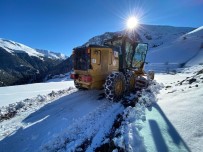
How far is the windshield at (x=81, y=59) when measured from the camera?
8227 millimetres

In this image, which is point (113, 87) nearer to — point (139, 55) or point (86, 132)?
point (86, 132)

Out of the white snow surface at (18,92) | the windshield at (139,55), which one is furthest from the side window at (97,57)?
the white snow surface at (18,92)

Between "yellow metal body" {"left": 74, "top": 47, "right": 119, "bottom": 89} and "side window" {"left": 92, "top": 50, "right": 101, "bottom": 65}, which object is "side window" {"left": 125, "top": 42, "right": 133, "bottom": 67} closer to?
"yellow metal body" {"left": 74, "top": 47, "right": 119, "bottom": 89}

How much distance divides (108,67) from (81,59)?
1.41 meters

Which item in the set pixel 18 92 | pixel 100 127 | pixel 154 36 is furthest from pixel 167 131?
pixel 154 36

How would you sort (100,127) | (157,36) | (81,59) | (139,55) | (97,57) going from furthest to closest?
(157,36) < (139,55) < (81,59) < (97,57) < (100,127)

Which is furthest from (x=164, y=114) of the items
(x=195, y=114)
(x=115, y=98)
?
(x=115, y=98)

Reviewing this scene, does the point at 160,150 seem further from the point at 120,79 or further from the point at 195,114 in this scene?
the point at 120,79

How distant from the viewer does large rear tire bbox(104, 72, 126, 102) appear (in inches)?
305

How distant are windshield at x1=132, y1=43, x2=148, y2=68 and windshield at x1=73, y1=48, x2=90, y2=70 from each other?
398 cm

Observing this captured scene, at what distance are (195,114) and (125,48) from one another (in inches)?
247

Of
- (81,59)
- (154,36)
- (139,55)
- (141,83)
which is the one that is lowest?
(141,83)

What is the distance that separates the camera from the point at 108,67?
874 centimetres

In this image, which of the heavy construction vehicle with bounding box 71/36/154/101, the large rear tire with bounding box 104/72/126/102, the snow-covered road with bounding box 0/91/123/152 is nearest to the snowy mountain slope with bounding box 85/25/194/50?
the heavy construction vehicle with bounding box 71/36/154/101
